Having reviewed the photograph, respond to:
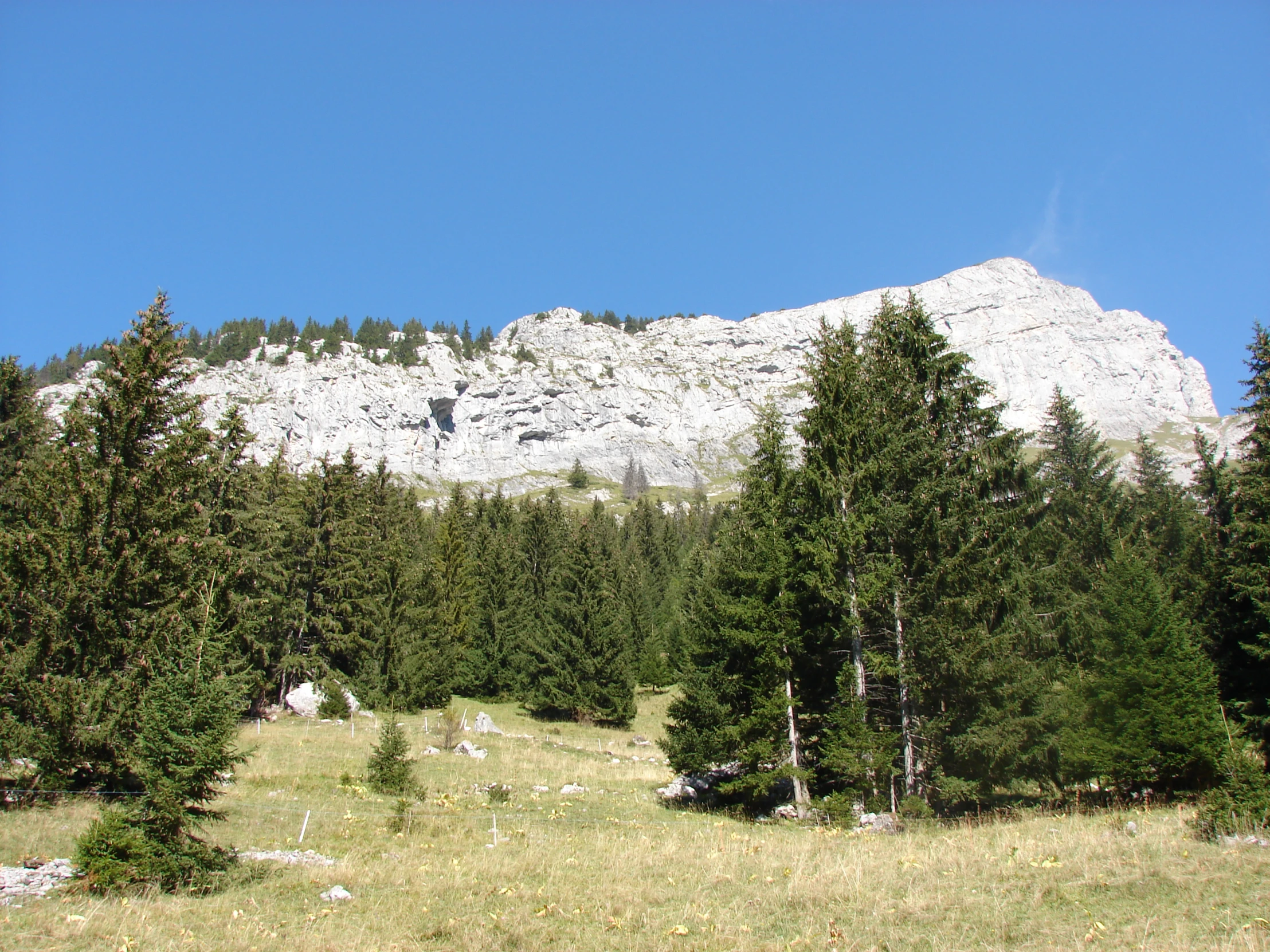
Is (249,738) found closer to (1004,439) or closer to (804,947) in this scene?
(804,947)

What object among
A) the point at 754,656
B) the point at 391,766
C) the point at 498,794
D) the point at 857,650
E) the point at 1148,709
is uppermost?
the point at 857,650

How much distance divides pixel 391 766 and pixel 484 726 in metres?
14.6

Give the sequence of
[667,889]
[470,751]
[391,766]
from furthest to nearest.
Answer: [470,751], [391,766], [667,889]

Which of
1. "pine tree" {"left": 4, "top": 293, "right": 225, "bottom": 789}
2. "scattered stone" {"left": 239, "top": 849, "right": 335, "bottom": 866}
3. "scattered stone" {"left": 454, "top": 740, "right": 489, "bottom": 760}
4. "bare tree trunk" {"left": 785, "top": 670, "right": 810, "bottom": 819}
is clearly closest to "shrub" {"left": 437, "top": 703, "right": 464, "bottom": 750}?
"scattered stone" {"left": 454, "top": 740, "right": 489, "bottom": 760}

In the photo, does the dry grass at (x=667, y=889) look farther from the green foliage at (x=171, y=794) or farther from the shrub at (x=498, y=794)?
the shrub at (x=498, y=794)

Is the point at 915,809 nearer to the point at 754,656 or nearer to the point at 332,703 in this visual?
the point at 754,656

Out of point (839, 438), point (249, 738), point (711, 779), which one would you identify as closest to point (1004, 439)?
point (839, 438)

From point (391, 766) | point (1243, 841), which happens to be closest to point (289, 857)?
point (391, 766)

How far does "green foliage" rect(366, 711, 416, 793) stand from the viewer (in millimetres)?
19344

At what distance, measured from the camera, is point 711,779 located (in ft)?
77.9

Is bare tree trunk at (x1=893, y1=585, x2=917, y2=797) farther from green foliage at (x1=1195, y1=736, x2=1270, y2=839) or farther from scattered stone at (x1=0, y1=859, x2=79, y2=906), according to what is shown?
scattered stone at (x1=0, y1=859, x2=79, y2=906)

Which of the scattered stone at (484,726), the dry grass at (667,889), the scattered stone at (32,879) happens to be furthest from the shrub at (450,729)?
the scattered stone at (32,879)

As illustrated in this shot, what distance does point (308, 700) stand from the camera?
113 ft

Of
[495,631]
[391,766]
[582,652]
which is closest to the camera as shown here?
[391,766]
